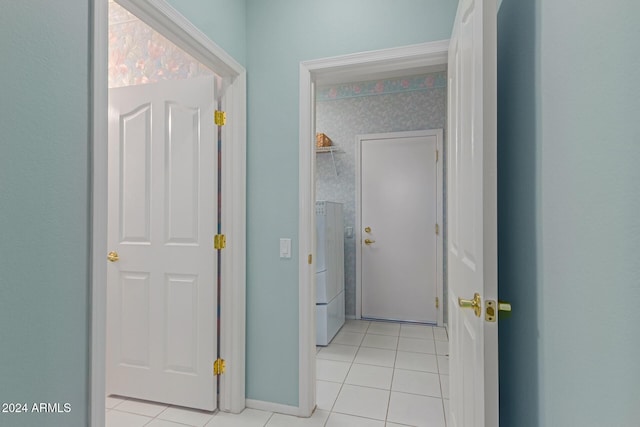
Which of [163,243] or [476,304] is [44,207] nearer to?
[163,243]

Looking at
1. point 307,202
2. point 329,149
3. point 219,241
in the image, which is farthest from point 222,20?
point 329,149

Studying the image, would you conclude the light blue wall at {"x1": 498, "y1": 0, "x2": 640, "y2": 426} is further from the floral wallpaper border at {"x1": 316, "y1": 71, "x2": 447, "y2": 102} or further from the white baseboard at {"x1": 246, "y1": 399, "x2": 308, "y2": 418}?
the floral wallpaper border at {"x1": 316, "y1": 71, "x2": 447, "y2": 102}

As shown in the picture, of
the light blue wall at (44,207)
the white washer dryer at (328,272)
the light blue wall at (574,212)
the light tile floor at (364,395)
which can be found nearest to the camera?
the light blue wall at (574,212)

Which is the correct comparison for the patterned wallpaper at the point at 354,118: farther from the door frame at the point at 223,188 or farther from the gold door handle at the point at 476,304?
the gold door handle at the point at 476,304

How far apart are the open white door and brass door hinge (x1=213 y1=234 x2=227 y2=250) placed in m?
1.34

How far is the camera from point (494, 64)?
0.91 meters

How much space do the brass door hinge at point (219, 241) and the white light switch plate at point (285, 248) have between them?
0.35m

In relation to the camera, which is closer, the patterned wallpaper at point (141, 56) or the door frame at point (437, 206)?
the patterned wallpaper at point (141, 56)

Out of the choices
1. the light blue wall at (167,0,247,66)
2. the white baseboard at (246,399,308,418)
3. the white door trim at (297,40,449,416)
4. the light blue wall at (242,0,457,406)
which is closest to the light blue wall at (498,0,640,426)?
the white door trim at (297,40,449,416)

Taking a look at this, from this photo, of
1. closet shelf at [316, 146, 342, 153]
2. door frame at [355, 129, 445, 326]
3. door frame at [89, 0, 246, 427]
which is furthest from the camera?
closet shelf at [316, 146, 342, 153]

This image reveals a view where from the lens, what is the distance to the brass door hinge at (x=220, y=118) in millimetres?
1972

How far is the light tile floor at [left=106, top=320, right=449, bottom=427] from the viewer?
1.88 metres

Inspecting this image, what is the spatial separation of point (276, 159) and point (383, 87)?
92.2 inches

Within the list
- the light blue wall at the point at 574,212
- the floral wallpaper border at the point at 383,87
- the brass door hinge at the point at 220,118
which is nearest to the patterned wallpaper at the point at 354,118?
the floral wallpaper border at the point at 383,87
